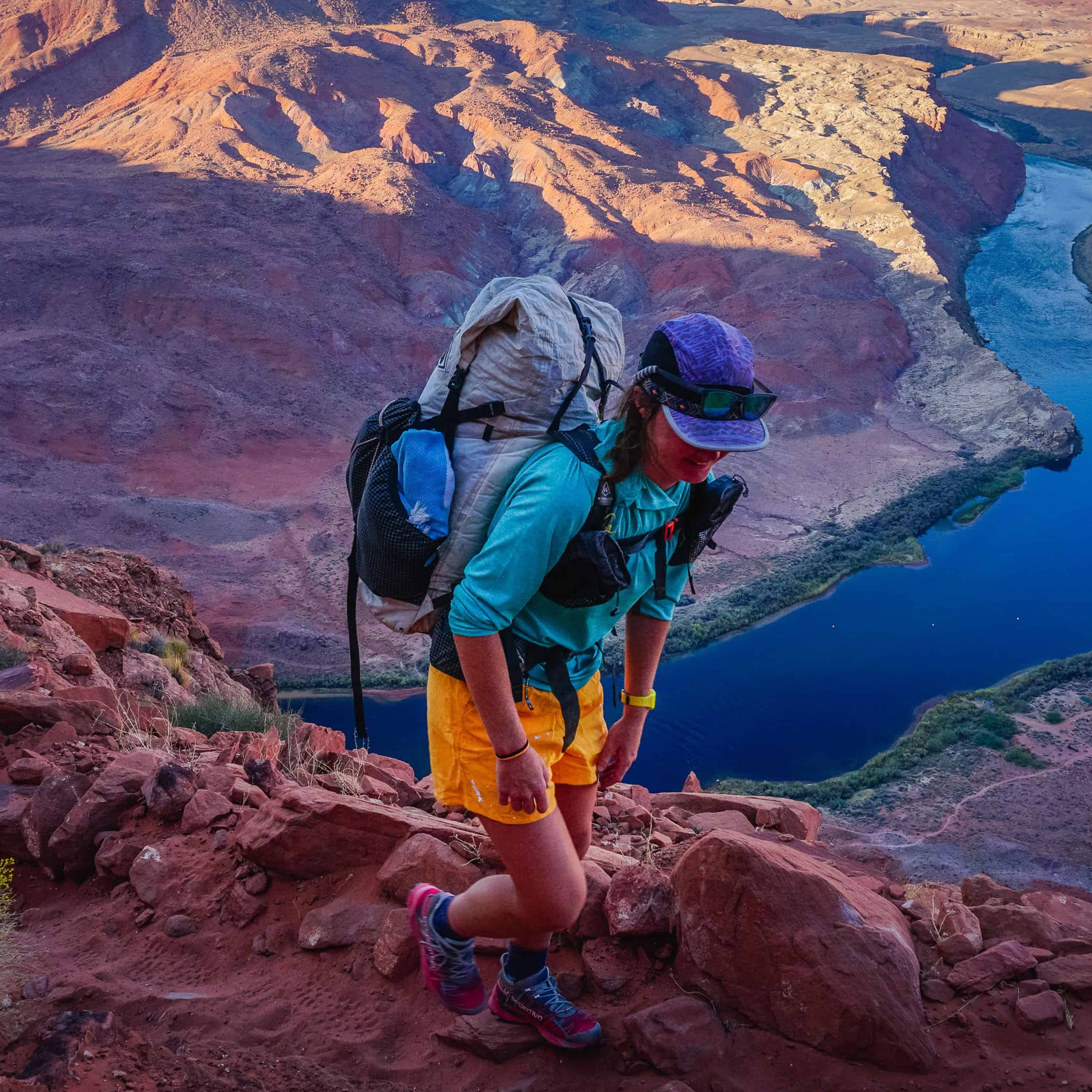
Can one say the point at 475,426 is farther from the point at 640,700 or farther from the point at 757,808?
the point at 757,808

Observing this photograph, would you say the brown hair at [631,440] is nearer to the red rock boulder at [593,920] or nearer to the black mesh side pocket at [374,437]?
the black mesh side pocket at [374,437]

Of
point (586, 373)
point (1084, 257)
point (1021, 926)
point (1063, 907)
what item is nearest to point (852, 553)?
point (1063, 907)

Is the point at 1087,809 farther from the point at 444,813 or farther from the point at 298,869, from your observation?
the point at 298,869

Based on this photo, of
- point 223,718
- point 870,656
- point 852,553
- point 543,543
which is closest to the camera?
point 543,543

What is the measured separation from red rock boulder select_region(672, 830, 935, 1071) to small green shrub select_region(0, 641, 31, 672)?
3852 millimetres

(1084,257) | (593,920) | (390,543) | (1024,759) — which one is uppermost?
(390,543)

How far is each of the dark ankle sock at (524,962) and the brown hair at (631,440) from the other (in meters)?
1.22

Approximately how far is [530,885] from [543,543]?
790mm

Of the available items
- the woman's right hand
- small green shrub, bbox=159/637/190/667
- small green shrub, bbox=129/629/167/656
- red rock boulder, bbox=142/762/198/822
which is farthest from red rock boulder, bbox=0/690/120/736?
small green shrub, bbox=159/637/190/667

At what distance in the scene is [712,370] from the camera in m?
1.88

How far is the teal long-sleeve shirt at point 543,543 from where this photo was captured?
1.72m

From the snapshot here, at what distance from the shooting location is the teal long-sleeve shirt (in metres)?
1.72

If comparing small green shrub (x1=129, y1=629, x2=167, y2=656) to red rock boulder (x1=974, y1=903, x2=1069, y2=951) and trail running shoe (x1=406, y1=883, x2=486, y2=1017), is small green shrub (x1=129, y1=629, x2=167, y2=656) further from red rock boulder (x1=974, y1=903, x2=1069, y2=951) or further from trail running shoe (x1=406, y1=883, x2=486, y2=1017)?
red rock boulder (x1=974, y1=903, x2=1069, y2=951)

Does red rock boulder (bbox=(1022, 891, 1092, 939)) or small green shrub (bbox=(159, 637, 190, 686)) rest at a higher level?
red rock boulder (bbox=(1022, 891, 1092, 939))
